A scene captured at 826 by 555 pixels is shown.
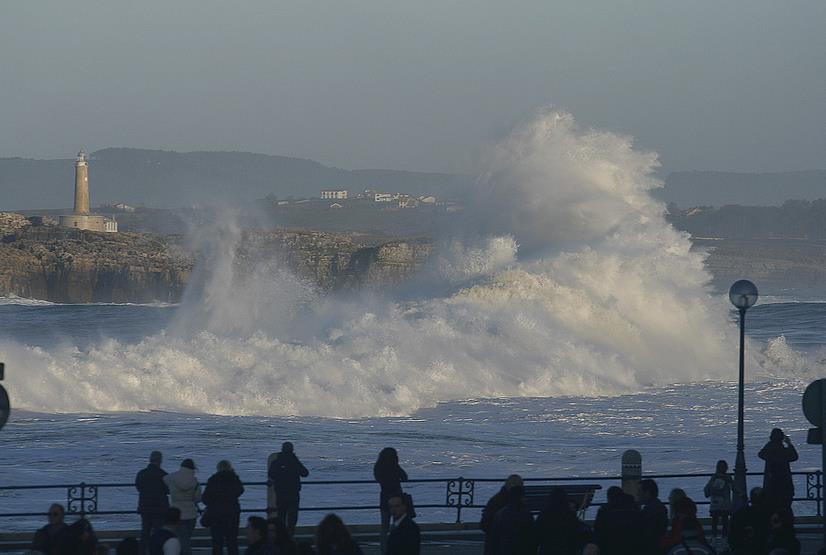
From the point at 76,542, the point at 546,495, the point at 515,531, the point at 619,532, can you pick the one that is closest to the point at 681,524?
the point at 619,532

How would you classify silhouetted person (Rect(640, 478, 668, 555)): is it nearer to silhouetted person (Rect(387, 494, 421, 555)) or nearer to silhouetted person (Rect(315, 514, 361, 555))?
silhouetted person (Rect(387, 494, 421, 555))

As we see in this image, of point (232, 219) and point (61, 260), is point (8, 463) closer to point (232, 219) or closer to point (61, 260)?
point (232, 219)

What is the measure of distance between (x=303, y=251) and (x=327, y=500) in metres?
97.8

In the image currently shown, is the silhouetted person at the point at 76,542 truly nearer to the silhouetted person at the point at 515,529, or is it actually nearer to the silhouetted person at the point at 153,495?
the silhouetted person at the point at 515,529

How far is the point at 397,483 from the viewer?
12633mm

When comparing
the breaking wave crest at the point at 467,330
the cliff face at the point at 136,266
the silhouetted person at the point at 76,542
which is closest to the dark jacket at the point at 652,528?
the silhouetted person at the point at 76,542

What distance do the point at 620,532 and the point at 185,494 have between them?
3.99 meters

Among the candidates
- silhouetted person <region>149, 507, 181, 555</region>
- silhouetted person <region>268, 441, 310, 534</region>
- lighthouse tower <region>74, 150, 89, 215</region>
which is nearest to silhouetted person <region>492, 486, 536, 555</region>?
silhouetted person <region>149, 507, 181, 555</region>

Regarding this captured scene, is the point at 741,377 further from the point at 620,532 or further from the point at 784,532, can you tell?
the point at 620,532

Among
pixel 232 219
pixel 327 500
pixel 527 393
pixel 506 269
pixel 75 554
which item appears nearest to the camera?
pixel 75 554

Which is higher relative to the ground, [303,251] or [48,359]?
[303,251]

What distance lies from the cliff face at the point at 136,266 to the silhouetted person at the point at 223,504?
310ft

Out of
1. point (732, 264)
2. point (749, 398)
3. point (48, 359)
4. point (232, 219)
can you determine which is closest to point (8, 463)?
point (48, 359)

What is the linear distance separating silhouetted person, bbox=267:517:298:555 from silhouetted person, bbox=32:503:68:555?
1.31 metres
